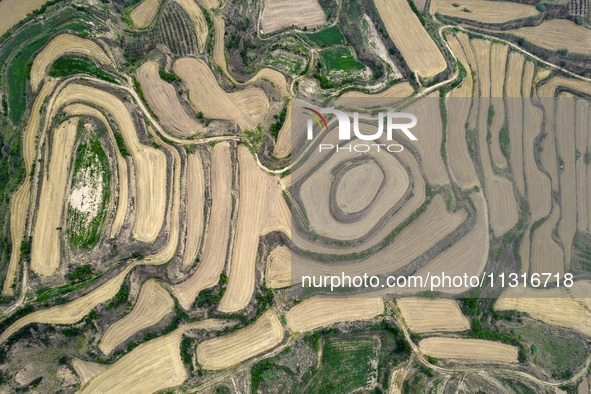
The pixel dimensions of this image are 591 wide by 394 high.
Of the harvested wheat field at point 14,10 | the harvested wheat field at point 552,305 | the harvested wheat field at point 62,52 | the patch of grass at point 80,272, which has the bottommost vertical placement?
the harvested wheat field at point 552,305

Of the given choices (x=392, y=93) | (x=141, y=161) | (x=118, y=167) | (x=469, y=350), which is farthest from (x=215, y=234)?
(x=469, y=350)

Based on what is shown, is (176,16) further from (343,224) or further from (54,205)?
(343,224)

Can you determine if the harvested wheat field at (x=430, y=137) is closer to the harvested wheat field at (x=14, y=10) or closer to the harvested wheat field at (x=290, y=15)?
the harvested wheat field at (x=290, y=15)

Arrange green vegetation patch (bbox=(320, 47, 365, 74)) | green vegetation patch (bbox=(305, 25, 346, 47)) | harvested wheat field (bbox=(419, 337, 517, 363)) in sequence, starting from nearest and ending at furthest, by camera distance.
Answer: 1. harvested wheat field (bbox=(419, 337, 517, 363))
2. green vegetation patch (bbox=(320, 47, 365, 74))
3. green vegetation patch (bbox=(305, 25, 346, 47))

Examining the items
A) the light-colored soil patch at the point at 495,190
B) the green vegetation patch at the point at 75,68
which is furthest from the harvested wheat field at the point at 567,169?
the green vegetation patch at the point at 75,68

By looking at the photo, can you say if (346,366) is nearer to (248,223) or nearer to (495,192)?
(248,223)

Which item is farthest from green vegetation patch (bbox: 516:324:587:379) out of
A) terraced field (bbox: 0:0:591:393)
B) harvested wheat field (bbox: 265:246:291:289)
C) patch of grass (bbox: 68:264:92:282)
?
patch of grass (bbox: 68:264:92:282)

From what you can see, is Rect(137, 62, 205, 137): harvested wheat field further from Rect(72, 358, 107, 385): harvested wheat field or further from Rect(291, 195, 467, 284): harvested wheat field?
Rect(72, 358, 107, 385): harvested wheat field
